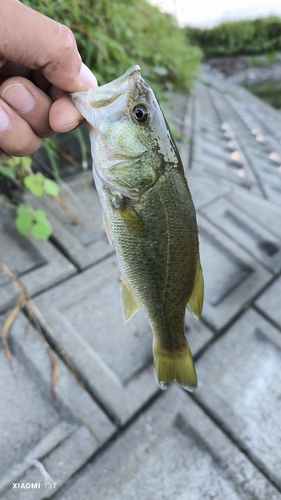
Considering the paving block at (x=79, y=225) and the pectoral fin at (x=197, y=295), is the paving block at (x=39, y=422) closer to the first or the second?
the paving block at (x=79, y=225)

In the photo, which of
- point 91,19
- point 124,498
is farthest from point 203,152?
point 124,498

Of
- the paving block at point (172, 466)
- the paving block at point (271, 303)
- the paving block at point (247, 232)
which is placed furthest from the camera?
the paving block at point (247, 232)

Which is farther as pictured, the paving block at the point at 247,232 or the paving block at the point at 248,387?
the paving block at the point at 247,232

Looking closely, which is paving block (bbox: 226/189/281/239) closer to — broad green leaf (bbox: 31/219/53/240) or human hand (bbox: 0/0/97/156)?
broad green leaf (bbox: 31/219/53/240)

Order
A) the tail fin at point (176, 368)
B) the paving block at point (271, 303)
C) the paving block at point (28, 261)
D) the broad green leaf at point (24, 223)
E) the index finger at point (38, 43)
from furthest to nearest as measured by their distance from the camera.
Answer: the paving block at point (271, 303)
the broad green leaf at point (24, 223)
the paving block at point (28, 261)
the tail fin at point (176, 368)
the index finger at point (38, 43)

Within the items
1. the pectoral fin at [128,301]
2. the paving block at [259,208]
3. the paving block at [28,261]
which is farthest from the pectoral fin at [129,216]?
the paving block at [259,208]

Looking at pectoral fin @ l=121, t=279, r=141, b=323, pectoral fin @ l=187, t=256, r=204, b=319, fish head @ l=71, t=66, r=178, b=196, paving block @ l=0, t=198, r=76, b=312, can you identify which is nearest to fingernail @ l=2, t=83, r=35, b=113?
fish head @ l=71, t=66, r=178, b=196
